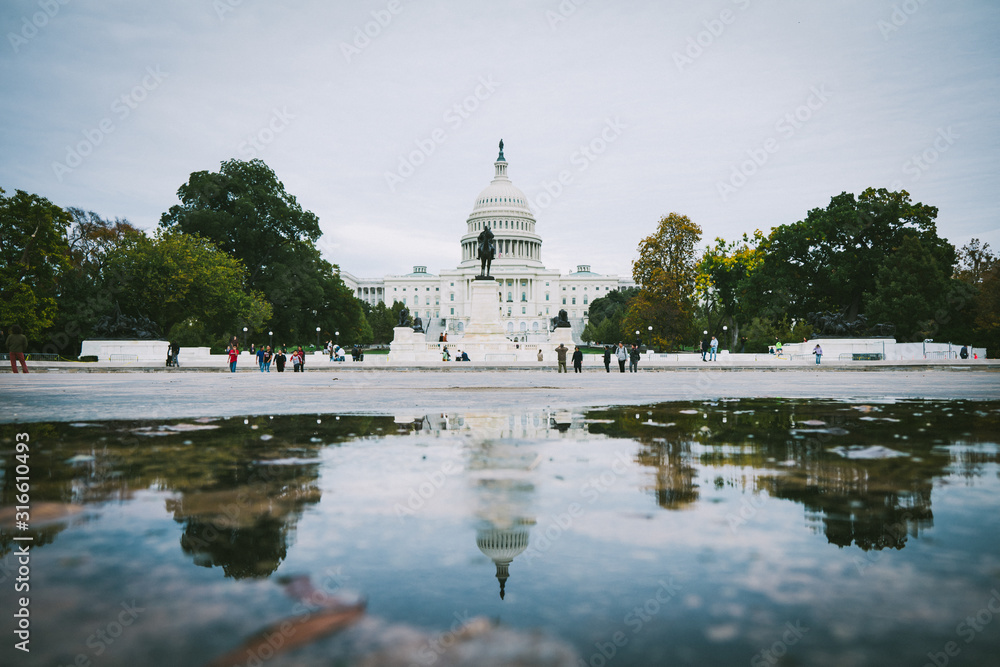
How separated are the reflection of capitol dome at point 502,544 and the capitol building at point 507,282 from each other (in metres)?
129

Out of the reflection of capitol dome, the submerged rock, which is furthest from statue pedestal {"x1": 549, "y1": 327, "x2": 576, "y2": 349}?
the submerged rock

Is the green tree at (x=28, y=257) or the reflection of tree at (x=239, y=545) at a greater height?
the green tree at (x=28, y=257)

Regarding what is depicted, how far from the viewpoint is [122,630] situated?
2736 mm

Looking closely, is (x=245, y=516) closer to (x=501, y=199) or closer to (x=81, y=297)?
(x=81, y=297)

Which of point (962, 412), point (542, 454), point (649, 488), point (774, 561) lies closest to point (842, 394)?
point (962, 412)

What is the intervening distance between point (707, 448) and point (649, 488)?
244cm

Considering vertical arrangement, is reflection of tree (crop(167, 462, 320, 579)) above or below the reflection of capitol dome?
above

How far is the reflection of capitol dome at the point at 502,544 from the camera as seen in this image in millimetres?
3588

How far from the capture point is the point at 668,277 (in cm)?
5844

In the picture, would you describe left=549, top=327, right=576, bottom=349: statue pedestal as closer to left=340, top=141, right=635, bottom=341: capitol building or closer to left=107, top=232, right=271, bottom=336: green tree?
left=107, top=232, right=271, bottom=336: green tree

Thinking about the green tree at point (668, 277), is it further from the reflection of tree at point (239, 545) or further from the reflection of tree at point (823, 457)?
the reflection of tree at point (239, 545)

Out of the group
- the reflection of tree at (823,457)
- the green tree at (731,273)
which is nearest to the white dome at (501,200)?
the green tree at (731,273)

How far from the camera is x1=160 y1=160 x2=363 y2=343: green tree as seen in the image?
5775 cm

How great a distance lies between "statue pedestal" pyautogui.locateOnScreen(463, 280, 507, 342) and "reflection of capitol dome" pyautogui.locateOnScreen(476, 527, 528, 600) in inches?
1870
